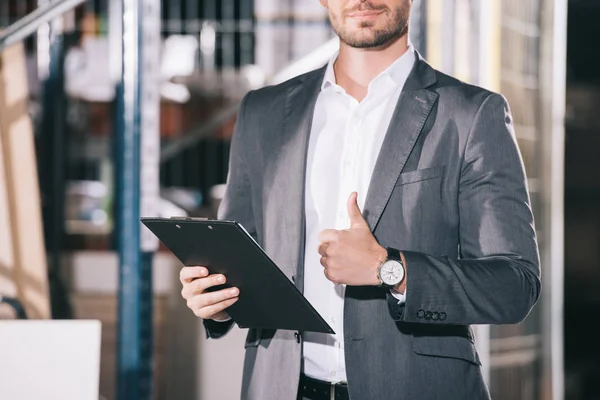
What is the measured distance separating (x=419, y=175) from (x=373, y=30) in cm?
30

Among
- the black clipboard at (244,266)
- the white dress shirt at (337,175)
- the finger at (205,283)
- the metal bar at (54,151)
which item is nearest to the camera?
the black clipboard at (244,266)

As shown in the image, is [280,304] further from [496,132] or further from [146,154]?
[146,154]

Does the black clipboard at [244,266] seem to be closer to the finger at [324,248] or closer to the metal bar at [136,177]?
the finger at [324,248]

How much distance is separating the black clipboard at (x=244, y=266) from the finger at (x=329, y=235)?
9cm

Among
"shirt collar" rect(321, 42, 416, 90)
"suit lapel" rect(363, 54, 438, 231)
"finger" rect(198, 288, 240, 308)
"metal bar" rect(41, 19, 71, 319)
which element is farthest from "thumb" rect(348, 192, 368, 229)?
"metal bar" rect(41, 19, 71, 319)

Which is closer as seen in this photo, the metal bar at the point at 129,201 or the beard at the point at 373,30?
the beard at the point at 373,30

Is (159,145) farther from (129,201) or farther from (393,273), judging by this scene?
(393,273)

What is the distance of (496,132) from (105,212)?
12.2 feet

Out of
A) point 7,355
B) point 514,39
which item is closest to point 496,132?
point 7,355

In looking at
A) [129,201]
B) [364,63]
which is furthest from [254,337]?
[129,201]

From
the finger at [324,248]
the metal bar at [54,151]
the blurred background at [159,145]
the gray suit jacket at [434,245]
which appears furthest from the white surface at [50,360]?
the metal bar at [54,151]

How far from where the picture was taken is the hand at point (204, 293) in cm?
143

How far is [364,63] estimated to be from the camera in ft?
5.40

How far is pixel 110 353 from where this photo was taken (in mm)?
3430
